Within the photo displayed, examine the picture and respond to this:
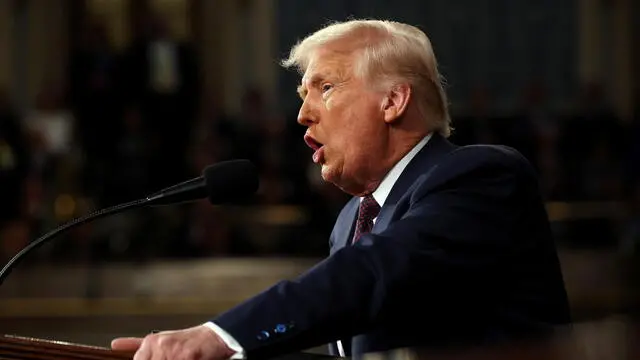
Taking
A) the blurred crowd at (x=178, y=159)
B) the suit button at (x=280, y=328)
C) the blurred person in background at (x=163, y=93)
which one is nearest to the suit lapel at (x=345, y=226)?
the suit button at (x=280, y=328)

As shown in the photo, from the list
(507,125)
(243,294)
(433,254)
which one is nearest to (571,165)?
(507,125)

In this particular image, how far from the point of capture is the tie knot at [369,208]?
6.68 ft

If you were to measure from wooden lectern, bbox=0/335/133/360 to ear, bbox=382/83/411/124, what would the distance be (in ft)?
2.42

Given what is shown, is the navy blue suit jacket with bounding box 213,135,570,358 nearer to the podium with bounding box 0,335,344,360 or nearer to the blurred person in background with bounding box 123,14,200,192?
the podium with bounding box 0,335,344,360

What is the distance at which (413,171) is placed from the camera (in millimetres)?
1967

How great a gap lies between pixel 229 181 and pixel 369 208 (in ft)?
1.07

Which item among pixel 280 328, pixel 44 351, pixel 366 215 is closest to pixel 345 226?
pixel 366 215

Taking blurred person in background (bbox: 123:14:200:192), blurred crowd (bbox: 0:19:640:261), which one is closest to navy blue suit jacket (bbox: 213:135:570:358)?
blurred crowd (bbox: 0:19:640:261)

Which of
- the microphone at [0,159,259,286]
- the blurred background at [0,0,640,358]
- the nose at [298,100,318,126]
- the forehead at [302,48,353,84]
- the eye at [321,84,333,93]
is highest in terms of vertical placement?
the forehead at [302,48,353,84]

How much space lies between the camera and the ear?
6.39ft

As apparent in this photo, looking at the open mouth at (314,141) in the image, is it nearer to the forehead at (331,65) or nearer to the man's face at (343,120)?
the man's face at (343,120)

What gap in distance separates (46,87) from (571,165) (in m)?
3.50

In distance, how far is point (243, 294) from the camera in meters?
5.75

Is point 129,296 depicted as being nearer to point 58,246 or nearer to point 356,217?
point 58,246
